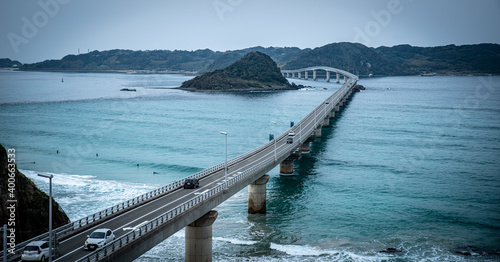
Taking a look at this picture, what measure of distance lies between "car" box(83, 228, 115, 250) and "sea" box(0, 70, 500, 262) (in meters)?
14.1

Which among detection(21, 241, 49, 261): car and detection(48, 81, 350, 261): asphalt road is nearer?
detection(21, 241, 49, 261): car

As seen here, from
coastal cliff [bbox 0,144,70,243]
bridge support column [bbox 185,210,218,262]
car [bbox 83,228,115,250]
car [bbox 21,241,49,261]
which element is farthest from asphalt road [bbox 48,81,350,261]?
coastal cliff [bbox 0,144,70,243]

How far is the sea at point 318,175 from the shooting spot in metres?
47.3

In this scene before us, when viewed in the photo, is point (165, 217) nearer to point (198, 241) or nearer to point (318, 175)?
point (198, 241)

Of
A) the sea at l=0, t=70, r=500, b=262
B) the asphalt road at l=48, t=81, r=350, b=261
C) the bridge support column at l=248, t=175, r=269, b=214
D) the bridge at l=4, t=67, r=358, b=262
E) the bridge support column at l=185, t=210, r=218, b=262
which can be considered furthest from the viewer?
the bridge support column at l=248, t=175, r=269, b=214

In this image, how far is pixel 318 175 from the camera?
253 ft

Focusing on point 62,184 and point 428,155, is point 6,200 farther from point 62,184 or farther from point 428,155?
point 428,155

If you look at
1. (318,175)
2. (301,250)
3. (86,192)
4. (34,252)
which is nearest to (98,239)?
(34,252)

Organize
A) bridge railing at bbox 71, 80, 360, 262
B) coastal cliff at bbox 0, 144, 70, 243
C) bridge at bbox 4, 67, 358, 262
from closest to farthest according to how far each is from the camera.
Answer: bridge railing at bbox 71, 80, 360, 262, bridge at bbox 4, 67, 358, 262, coastal cliff at bbox 0, 144, 70, 243

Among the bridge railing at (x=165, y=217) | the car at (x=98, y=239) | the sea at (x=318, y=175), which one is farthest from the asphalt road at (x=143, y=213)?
the sea at (x=318, y=175)

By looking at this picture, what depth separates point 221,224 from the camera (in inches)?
2090

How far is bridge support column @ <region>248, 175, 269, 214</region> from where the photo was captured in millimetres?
56438

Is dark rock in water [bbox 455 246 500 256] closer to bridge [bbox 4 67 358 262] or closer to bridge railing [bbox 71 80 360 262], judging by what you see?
bridge [bbox 4 67 358 262]

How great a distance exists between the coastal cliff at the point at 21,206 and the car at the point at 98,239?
37.2ft
